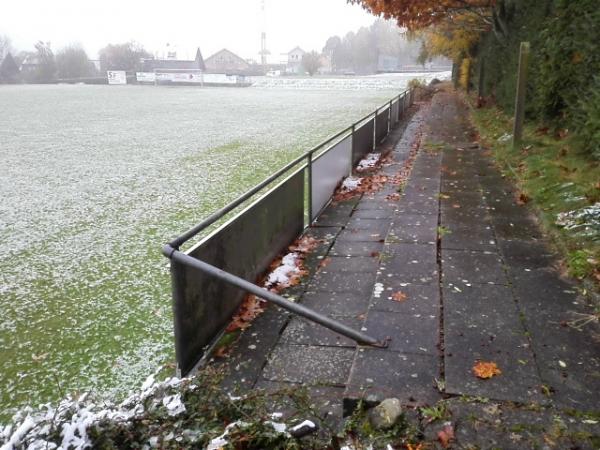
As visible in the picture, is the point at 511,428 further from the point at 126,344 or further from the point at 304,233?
the point at 304,233

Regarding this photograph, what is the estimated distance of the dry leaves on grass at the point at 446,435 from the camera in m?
2.36

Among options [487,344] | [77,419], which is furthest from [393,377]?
[77,419]

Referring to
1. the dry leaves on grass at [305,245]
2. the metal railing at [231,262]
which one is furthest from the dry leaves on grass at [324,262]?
the metal railing at [231,262]

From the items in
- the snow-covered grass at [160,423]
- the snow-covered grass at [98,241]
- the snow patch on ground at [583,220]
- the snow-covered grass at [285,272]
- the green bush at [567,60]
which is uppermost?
the green bush at [567,60]

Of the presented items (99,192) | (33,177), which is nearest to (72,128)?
(33,177)

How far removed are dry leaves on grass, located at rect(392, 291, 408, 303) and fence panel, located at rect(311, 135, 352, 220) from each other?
8.74 ft

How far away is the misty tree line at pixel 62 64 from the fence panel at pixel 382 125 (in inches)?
4167

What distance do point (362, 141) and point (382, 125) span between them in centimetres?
355

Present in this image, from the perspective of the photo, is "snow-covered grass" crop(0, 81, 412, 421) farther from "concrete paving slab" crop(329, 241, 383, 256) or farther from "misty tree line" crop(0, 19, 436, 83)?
"misty tree line" crop(0, 19, 436, 83)

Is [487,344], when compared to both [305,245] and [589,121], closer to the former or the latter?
[305,245]

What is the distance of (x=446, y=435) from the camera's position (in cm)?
239

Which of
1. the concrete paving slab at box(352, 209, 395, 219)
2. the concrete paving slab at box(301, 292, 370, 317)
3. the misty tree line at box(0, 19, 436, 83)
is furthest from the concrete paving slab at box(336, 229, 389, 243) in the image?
the misty tree line at box(0, 19, 436, 83)

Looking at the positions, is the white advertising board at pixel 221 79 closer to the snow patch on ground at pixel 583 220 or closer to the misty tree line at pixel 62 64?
the misty tree line at pixel 62 64

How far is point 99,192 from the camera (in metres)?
9.93
